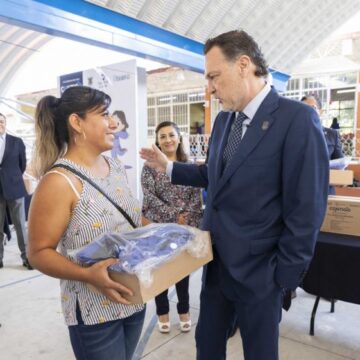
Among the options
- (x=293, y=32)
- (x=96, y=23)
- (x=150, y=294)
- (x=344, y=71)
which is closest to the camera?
(x=150, y=294)

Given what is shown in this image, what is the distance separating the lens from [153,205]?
2.52 metres

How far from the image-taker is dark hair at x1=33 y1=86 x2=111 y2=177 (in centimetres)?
123

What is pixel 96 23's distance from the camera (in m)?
2.35

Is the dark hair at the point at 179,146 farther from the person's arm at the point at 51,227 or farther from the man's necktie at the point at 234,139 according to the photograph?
the person's arm at the point at 51,227

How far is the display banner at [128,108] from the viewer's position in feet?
11.3

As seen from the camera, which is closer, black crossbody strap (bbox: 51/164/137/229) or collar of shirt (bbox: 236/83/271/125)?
black crossbody strap (bbox: 51/164/137/229)

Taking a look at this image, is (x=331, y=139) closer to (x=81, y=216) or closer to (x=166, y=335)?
(x=166, y=335)

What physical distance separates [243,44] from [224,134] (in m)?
0.37

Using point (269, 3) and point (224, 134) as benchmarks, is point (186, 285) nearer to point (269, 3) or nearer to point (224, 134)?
point (224, 134)

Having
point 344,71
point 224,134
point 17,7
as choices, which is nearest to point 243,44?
point 224,134

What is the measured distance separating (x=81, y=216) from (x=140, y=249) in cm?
23

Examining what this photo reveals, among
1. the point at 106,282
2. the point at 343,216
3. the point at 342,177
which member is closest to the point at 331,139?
the point at 342,177

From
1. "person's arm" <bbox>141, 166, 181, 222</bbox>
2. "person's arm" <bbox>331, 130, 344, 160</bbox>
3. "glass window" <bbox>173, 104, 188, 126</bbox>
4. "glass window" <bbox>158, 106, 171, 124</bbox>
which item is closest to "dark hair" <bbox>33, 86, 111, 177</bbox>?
"person's arm" <bbox>141, 166, 181, 222</bbox>

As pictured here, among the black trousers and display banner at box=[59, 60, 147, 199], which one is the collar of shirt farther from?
display banner at box=[59, 60, 147, 199]
